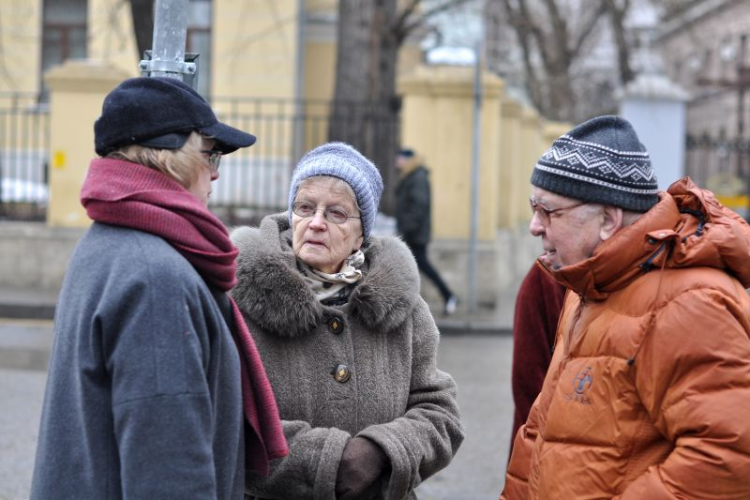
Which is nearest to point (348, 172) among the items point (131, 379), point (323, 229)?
point (323, 229)

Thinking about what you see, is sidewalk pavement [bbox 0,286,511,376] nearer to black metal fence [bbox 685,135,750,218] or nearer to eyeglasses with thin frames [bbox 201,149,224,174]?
black metal fence [bbox 685,135,750,218]

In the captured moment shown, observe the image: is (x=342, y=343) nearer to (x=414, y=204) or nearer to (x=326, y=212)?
(x=326, y=212)

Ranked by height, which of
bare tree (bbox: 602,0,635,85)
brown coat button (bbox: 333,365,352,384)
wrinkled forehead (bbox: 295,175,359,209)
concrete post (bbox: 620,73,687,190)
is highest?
bare tree (bbox: 602,0,635,85)

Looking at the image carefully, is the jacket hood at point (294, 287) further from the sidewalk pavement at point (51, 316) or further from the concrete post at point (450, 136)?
the concrete post at point (450, 136)

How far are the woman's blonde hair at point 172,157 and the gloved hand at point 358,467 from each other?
35.2 inches

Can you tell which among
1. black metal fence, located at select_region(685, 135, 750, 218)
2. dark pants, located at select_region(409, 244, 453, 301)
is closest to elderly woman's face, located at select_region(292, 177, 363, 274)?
dark pants, located at select_region(409, 244, 453, 301)

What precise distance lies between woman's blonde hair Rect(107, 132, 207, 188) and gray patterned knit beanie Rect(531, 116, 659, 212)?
0.84 meters

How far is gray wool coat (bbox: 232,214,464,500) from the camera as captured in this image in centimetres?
303

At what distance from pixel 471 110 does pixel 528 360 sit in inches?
410

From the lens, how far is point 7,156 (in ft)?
57.5

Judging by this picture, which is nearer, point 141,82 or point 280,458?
point 141,82

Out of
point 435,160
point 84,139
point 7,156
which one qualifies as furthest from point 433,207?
point 7,156

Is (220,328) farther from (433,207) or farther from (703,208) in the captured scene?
(433,207)

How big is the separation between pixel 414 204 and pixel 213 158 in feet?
33.5
